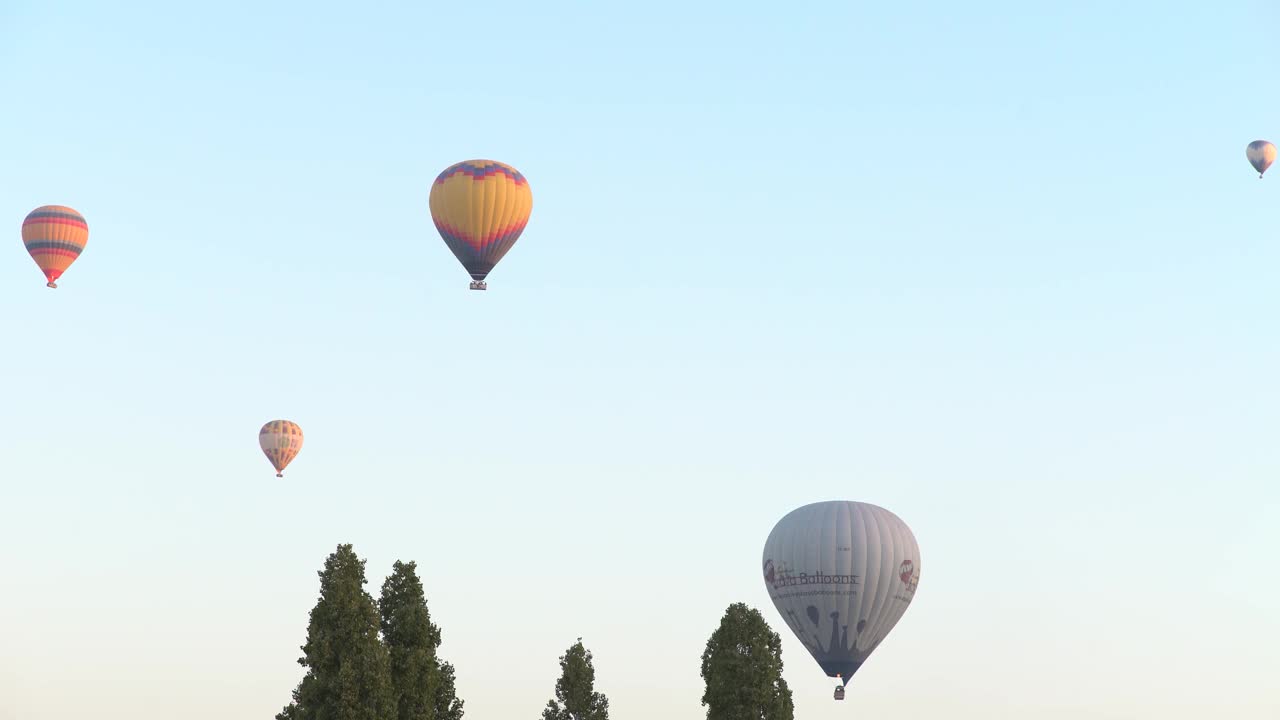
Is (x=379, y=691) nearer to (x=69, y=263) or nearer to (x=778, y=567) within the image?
(x=778, y=567)

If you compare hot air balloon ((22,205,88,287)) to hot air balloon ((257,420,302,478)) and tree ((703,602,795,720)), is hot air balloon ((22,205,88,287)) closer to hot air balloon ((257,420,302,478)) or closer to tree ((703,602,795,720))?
hot air balloon ((257,420,302,478))

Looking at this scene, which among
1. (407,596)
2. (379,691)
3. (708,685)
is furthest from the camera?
(708,685)

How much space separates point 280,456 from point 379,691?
7577 centimetres

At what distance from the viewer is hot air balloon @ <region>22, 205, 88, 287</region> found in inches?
6171

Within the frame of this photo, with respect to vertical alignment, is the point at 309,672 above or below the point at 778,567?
below

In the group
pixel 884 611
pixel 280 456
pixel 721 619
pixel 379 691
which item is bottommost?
pixel 379 691

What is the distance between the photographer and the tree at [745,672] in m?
106

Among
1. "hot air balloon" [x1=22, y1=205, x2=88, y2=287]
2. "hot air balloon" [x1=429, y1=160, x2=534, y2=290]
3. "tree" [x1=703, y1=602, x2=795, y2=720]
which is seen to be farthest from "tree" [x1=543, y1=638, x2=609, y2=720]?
"hot air balloon" [x1=22, y1=205, x2=88, y2=287]

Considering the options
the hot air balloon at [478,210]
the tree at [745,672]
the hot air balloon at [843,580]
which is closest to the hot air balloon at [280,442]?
the hot air balloon at [478,210]

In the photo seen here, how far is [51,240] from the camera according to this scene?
157 m

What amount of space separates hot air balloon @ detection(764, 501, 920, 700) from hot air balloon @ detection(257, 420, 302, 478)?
4686 centimetres

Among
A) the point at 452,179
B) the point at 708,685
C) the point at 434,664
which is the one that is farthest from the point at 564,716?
the point at 452,179

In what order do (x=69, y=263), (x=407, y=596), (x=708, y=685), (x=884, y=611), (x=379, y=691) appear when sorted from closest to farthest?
(x=379, y=691) → (x=407, y=596) → (x=708, y=685) → (x=884, y=611) → (x=69, y=263)

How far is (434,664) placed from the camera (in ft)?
318
